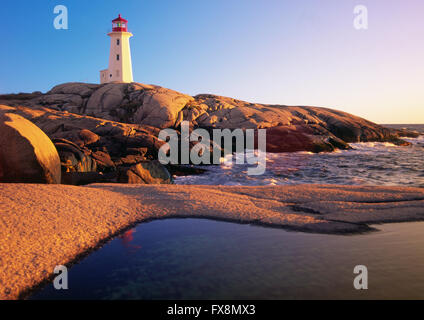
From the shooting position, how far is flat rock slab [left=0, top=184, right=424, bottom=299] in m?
3.56

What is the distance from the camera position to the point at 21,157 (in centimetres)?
710

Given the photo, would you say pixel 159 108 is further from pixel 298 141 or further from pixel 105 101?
pixel 298 141

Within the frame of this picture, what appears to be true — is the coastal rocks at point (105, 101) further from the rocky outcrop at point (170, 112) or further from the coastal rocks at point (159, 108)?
the coastal rocks at point (159, 108)

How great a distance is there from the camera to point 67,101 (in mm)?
28812

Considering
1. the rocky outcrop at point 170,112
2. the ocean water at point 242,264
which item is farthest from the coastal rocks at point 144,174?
the rocky outcrop at point 170,112

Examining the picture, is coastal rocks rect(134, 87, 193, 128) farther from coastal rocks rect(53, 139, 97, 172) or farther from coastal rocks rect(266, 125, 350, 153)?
coastal rocks rect(53, 139, 97, 172)

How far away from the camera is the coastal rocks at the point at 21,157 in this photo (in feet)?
23.0

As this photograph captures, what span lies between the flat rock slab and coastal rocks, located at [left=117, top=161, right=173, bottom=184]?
2.19 metres

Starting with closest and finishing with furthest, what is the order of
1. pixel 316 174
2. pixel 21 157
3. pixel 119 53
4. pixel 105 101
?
pixel 21 157
pixel 316 174
pixel 105 101
pixel 119 53

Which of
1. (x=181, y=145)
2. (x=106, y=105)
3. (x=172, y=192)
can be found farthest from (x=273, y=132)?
(x=172, y=192)

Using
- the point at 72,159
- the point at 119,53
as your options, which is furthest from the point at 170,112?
the point at 119,53

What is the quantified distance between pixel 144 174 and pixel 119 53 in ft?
105

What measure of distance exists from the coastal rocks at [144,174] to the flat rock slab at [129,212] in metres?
2.19

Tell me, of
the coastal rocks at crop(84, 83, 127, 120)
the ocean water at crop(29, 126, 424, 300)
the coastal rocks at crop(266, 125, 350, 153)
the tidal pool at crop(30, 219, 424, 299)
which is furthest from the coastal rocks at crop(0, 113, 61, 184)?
the coastal rocks at crop(84, 83, 127, 120)
